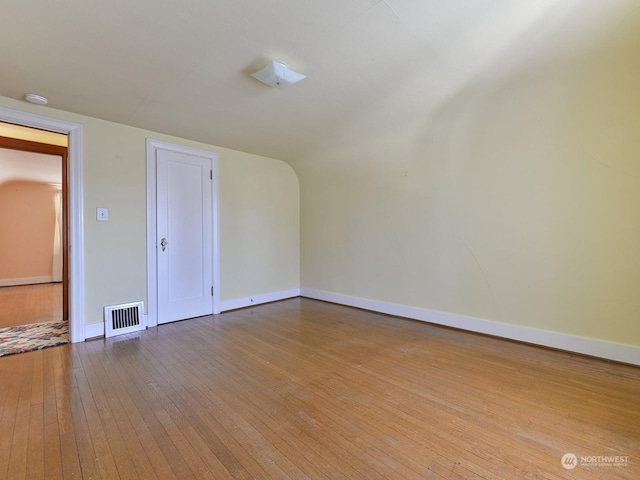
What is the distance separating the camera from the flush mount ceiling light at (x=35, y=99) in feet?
8.32

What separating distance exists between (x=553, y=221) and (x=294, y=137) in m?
2.93

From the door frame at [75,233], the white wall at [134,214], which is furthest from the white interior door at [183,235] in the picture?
the door frame at [75,233]

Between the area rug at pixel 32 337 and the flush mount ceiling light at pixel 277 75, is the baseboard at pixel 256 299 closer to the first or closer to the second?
the area rug at pixel 32 337

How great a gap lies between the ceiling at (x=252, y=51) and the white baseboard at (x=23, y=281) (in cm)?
563

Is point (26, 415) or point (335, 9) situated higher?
point (335, 9)

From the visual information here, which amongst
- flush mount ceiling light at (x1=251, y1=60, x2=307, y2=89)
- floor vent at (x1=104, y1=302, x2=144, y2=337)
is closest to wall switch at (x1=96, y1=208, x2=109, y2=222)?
floor vent at (x1=104, y1=302, x2=144, y2=337)

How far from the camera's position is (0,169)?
533 cm

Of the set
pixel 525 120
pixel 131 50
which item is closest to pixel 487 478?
pixel 525 120

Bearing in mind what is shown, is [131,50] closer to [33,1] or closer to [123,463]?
[33,1]

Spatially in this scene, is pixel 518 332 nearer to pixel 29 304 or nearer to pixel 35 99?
pixel 35 99

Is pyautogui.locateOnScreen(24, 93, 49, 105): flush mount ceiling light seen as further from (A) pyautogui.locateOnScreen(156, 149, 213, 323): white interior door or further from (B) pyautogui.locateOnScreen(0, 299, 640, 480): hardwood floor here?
(B) pyautogui.locateOnScreen(0, 299, 640, 480): hardwood floor

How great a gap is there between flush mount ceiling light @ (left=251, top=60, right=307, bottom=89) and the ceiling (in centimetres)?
5

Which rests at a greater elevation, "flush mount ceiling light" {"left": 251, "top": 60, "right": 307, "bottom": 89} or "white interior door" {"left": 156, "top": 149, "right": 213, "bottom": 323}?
"flush mount ceiling light" {"left": 251, "top": 60, "right": 307, "bottom": 89}

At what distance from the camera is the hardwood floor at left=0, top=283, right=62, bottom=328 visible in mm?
3847
